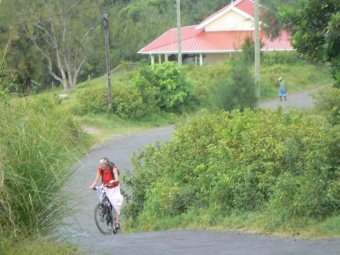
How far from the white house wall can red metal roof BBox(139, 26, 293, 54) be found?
16.1 inches

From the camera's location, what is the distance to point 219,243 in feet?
35.0

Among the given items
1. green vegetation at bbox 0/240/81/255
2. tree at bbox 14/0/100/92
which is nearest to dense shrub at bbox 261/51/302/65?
tree at bbox 14/0/100/92

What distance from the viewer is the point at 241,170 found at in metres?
14.1

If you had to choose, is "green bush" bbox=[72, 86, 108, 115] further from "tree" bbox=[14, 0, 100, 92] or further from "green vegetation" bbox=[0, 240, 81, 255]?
"green vegetation" bbox=[0, 240, 81, 255]

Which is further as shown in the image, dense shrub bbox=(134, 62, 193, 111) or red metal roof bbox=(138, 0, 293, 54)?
red metal roof bbox=(138, 0, 293, 54)

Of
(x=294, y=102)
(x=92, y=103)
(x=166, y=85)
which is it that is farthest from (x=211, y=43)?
(x=92, y=103)

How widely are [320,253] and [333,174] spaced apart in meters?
3.39

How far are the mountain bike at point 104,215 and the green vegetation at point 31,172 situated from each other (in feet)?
27.5

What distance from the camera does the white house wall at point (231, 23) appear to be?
194 feet

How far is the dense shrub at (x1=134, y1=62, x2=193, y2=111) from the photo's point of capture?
3878cm

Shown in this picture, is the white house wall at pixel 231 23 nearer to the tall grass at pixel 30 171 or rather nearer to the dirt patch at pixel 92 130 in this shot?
the dirt patch at pixel 92 130

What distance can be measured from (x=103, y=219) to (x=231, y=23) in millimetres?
45477

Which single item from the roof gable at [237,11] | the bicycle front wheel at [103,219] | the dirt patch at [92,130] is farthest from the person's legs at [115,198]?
the roof gable at [237,11]

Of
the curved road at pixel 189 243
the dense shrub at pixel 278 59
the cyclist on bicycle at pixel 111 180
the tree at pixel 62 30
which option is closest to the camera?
the curved road at pixel 189 243
